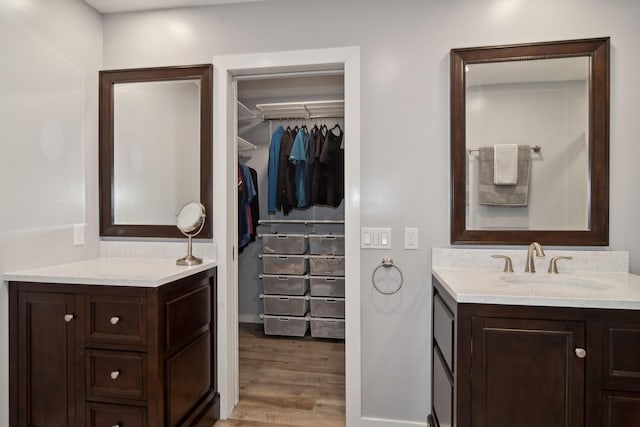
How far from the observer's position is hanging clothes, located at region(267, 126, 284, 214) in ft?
11.1

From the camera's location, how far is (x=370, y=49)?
6.24ft

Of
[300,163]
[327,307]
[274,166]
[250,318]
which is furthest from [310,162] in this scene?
[250,318]

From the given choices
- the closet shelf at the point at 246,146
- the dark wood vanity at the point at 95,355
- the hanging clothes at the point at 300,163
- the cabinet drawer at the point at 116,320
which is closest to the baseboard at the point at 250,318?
the hanging clothes at the point at 300,163

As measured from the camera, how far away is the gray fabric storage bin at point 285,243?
3.31 meters

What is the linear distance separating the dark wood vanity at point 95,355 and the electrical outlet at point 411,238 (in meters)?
1.24

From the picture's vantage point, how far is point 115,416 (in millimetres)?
1532

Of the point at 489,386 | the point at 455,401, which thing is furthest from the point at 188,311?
the point at 489,386

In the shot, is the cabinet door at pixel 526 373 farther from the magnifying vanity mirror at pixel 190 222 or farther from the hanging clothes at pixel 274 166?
the hanging clothes at pixel 274 166

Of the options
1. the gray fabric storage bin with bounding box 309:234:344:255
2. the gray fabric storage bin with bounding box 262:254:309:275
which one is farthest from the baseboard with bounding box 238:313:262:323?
the gray fabric storage bin with bounding box 309:234:344:255

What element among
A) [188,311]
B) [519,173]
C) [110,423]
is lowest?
[110,423]

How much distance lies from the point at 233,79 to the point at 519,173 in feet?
5.85

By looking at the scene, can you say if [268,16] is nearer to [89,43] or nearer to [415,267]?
[89,43]

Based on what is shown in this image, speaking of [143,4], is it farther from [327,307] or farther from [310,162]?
[327,307]

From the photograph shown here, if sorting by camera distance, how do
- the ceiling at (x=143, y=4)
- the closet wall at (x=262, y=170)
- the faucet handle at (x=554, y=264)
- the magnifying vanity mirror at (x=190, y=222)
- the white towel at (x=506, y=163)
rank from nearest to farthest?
the faucet handle at (x=554, y=264)
the white towel at (x=506, y=163)
the magnifying vanity mirror at (x=190, y=222)
the ceiling at (x=143, y=4)
the closet wall at (x=262, y=170)
